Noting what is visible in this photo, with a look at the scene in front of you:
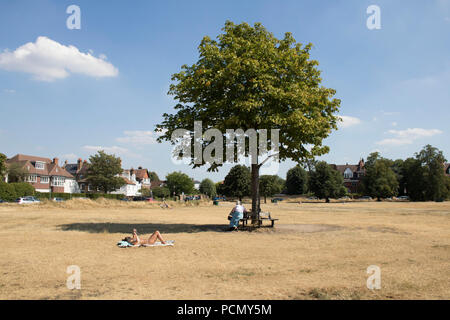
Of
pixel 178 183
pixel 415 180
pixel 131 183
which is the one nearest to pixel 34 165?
pixel 131 183

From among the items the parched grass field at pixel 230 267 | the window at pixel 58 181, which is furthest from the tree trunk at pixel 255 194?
the window at pixel 58 181

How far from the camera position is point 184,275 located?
880 centimetres

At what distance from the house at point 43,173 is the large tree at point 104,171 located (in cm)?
893

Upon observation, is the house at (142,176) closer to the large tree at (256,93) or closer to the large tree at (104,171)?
the large tree at (104,171)

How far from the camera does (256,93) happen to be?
61.2 ft

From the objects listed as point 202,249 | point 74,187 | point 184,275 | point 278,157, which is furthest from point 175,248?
point 74,187

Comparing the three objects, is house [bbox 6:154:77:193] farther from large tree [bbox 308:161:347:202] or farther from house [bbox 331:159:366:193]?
house [bbox 331:159:366:193]

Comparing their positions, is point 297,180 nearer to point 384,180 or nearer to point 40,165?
point 384,180

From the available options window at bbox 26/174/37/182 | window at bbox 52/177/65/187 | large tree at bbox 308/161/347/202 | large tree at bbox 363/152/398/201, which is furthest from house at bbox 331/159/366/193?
window at bbox 26/174/37/182

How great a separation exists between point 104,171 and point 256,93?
80321 mm

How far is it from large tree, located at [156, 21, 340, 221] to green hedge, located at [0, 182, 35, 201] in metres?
50.2

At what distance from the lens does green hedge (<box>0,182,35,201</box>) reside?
57.3 meters
